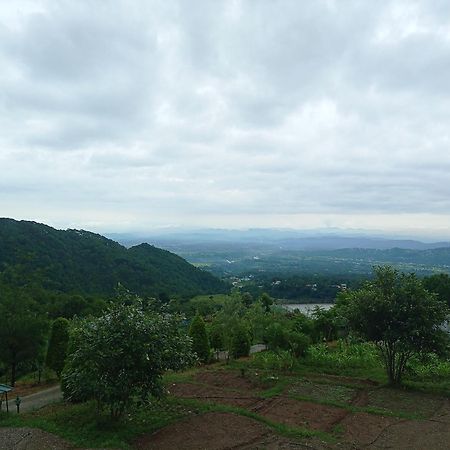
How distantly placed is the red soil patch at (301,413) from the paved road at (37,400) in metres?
7.23

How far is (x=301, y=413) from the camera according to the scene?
11.6 meters

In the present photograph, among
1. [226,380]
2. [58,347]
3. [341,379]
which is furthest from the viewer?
[58,347]

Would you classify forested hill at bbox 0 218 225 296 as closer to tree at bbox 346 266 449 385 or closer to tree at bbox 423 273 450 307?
tree at bbox 423 273 450 307

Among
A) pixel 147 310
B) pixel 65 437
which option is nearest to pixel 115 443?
pixel 65 437

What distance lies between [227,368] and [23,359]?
877 cm

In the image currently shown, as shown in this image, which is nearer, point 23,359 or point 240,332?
point 23,359

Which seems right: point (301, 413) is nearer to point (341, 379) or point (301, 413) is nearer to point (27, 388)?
point (341, 379)

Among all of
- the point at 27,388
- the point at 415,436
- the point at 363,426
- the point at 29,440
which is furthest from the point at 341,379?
the point at 27,388

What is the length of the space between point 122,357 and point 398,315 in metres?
8.92

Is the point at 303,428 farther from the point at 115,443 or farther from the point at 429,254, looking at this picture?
the point at 429,254

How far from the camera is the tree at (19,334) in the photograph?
17156 millimetres

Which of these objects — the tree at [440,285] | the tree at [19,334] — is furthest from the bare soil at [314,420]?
the tree at [440,285]

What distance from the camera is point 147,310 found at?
11.2 metres

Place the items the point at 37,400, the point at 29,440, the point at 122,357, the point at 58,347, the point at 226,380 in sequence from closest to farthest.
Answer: the point at 29,440, the point at 122,357, the point at 37,400, the point at 226,380, the point at 58,347
